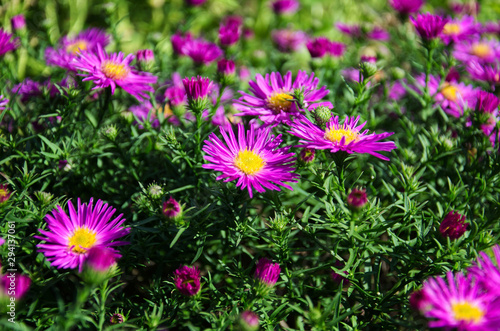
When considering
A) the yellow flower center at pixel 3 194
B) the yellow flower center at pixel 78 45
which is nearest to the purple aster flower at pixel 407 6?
the yellow flower center at pixel 78 45

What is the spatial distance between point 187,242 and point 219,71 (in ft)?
2.74

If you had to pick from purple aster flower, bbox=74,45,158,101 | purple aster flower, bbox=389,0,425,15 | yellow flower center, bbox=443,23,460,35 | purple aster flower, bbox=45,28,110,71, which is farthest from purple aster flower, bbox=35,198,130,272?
purple aster flower, bbox=389,0,425,15

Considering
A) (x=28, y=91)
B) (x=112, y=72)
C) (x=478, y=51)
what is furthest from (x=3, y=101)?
(x=478, y=51)

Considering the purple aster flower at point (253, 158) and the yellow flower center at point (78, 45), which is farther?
the yellow flower center at point (78, 45)

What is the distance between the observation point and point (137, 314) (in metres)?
1.60

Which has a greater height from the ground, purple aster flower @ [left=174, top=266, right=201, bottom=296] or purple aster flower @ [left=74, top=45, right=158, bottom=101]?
purple aster flower @ [left=74, top=45, right=158, bottom=101]

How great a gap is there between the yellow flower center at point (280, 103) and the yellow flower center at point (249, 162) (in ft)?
0.93

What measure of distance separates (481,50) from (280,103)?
2.07 m

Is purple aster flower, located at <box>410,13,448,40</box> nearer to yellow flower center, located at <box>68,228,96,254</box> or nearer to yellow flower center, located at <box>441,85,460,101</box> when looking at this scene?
yellow flower center, located at <box>441,85,460,101</box>

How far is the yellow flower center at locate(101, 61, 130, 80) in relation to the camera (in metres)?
1.84

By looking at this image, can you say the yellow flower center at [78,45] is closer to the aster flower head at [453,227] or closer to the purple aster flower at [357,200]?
the purple aster flower at [357,200]

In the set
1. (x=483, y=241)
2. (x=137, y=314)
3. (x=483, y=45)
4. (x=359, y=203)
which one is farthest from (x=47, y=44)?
(x=483, y=45)

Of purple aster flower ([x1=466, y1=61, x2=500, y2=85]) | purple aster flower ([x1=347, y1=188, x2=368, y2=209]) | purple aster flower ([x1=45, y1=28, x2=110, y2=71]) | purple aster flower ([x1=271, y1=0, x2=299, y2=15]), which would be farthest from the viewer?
purple aster flower ([x1=271, y1=0, x2=299, y2=15])

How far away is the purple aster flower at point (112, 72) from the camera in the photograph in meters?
1.79
